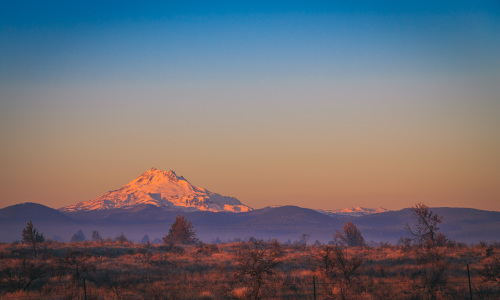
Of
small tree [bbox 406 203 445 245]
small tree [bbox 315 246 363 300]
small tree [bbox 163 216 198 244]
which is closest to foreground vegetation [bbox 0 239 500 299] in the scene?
small tree [bbox 315 246 363 300]

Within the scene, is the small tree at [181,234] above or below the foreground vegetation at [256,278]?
above

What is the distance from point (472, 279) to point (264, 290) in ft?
43.2

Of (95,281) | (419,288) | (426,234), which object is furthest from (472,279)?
(426,234)

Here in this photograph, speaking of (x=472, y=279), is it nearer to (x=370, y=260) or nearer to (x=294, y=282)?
(x=294, y=282)

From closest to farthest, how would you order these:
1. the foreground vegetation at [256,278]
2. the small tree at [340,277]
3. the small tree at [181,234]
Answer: the small tree at [340,277], the foreground vegetation at [256,278], the small tree at [181,234]

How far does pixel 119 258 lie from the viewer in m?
50.7

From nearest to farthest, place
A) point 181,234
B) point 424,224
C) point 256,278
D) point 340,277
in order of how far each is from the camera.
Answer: point 256,278, point 340,277, point 424,224, point 181,234

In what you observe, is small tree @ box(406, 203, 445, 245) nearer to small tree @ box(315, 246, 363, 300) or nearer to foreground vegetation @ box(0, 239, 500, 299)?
foreground vegetation @ box(0, 239, 500, 299)

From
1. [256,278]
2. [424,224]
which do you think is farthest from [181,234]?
[256,278]

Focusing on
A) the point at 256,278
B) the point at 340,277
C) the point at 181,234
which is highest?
the point at 181,234

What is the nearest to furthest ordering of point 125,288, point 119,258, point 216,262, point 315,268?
point 125,288 → point 315,268 → point 216,262 → point 119,258

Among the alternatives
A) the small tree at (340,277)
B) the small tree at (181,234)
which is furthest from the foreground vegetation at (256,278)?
the small tree at (181,234)

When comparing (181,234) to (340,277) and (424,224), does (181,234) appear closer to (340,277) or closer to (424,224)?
(424,224)

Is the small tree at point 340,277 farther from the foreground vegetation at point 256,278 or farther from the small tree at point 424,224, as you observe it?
the small tree at point 424,224
